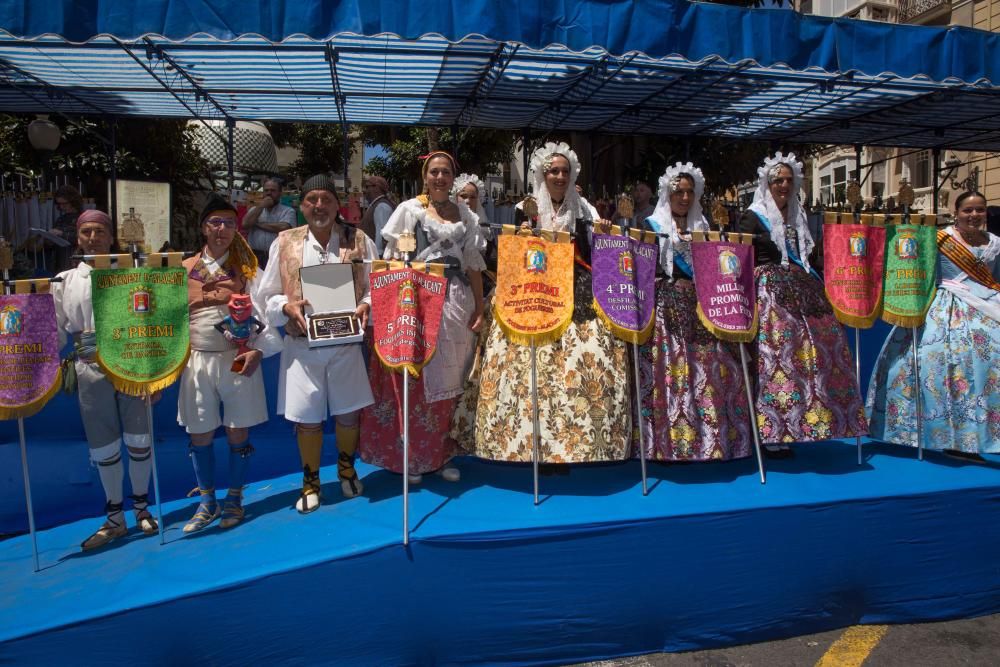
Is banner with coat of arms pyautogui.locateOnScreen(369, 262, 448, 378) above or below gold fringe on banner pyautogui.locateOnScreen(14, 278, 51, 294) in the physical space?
below

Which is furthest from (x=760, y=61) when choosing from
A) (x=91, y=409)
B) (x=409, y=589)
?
(x=91, y=409)

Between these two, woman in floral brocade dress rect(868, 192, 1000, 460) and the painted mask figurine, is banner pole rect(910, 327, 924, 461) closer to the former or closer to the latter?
woman in floral brocade dress rect(868, 192, 1000, 460)

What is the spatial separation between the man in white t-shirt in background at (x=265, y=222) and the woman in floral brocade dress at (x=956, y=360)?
17.9ft

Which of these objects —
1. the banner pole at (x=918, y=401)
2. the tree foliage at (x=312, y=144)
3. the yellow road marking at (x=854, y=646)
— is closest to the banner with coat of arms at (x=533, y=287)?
the yellow road marking at (x=854, y=646)

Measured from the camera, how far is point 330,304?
3.16 m

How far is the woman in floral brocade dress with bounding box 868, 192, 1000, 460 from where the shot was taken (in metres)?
3.68

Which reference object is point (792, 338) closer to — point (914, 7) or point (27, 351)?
point (27, 351)

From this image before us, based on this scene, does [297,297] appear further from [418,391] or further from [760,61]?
[760,61]

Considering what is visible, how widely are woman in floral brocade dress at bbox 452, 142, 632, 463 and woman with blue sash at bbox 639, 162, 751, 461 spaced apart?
0.18 meters

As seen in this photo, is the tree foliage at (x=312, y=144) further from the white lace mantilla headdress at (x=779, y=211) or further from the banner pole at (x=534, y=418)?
the banner pole at (x=534, y=418)

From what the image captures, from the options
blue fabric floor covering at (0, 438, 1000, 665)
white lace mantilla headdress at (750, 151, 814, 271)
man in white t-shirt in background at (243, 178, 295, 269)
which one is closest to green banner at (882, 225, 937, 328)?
white lace mantilla headdress at (750, 151, 814, 271)

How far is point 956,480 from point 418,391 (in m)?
2.70

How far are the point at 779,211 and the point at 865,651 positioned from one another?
7.36ft

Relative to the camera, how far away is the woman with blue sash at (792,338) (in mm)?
3527
